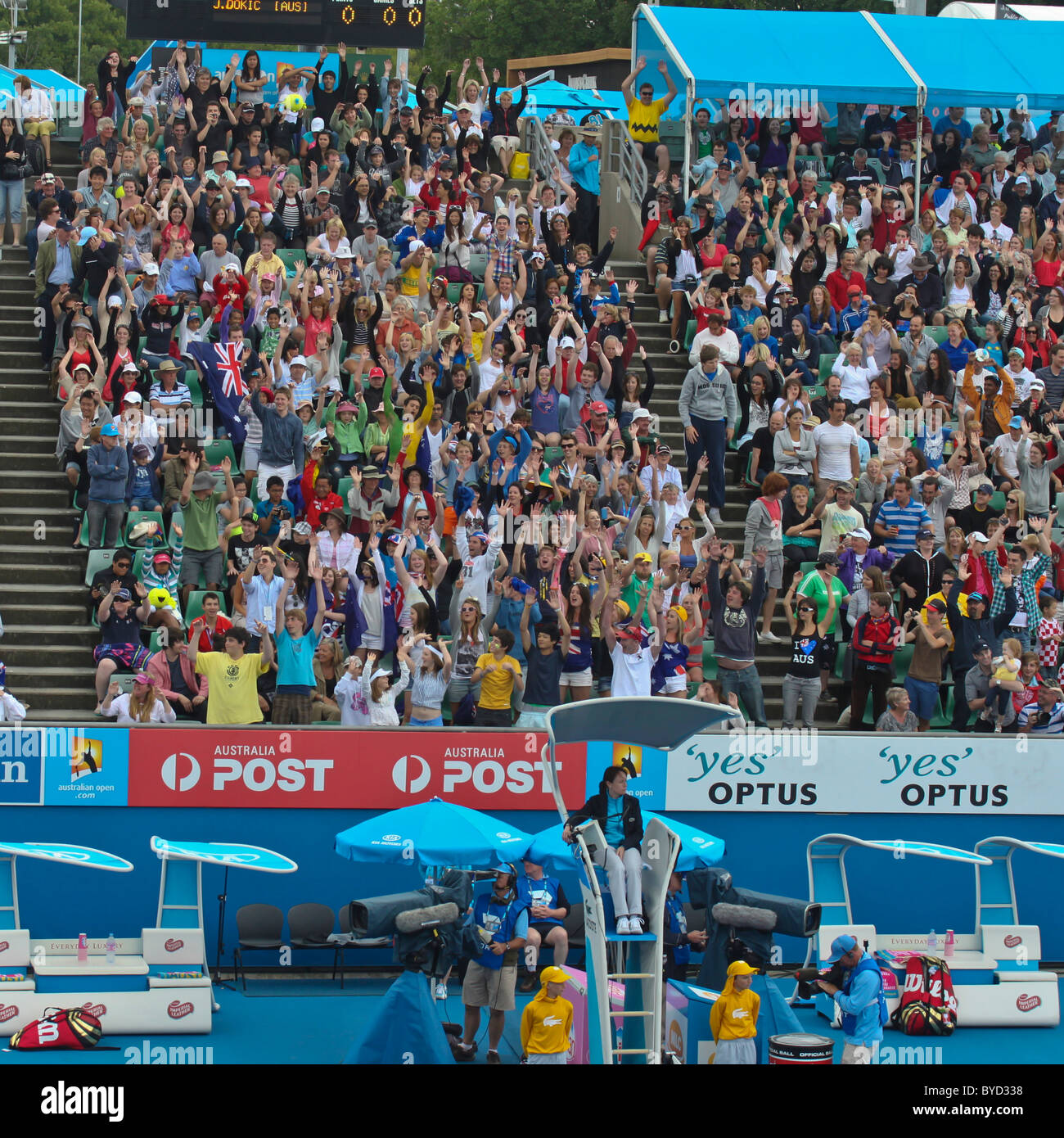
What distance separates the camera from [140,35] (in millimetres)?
25109

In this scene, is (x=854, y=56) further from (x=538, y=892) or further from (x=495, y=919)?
(x=495, y=919)

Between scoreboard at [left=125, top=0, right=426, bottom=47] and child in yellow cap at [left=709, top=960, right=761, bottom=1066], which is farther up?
scoreboard at [left=125, top=0, right=426, bottom=47]

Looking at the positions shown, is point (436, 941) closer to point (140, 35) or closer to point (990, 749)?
point (990, 749)

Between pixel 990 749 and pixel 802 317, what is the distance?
8355 mm

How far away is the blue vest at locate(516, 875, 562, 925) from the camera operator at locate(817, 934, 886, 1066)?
8.63 feet

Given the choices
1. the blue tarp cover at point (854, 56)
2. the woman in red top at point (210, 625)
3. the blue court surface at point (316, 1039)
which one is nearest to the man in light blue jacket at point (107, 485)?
the woman in red top at point (210, 625)

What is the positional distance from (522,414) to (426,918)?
7946mm

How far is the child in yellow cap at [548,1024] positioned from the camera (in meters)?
12.8

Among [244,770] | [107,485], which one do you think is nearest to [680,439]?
[107,485]

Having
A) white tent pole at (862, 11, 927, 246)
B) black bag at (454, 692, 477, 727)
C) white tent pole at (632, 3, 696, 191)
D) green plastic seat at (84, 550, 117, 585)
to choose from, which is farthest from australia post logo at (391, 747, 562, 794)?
white tent pole at (862, 11, 927, 246)

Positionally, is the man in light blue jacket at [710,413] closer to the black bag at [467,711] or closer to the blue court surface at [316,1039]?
the black bag at [467,711]

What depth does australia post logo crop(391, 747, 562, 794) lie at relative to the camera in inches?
642

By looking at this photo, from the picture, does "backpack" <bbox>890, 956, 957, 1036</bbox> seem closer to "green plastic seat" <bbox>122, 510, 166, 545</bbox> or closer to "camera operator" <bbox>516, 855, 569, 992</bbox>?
"camera operator" <bbox>516, 855, 569, 992</bbox>
